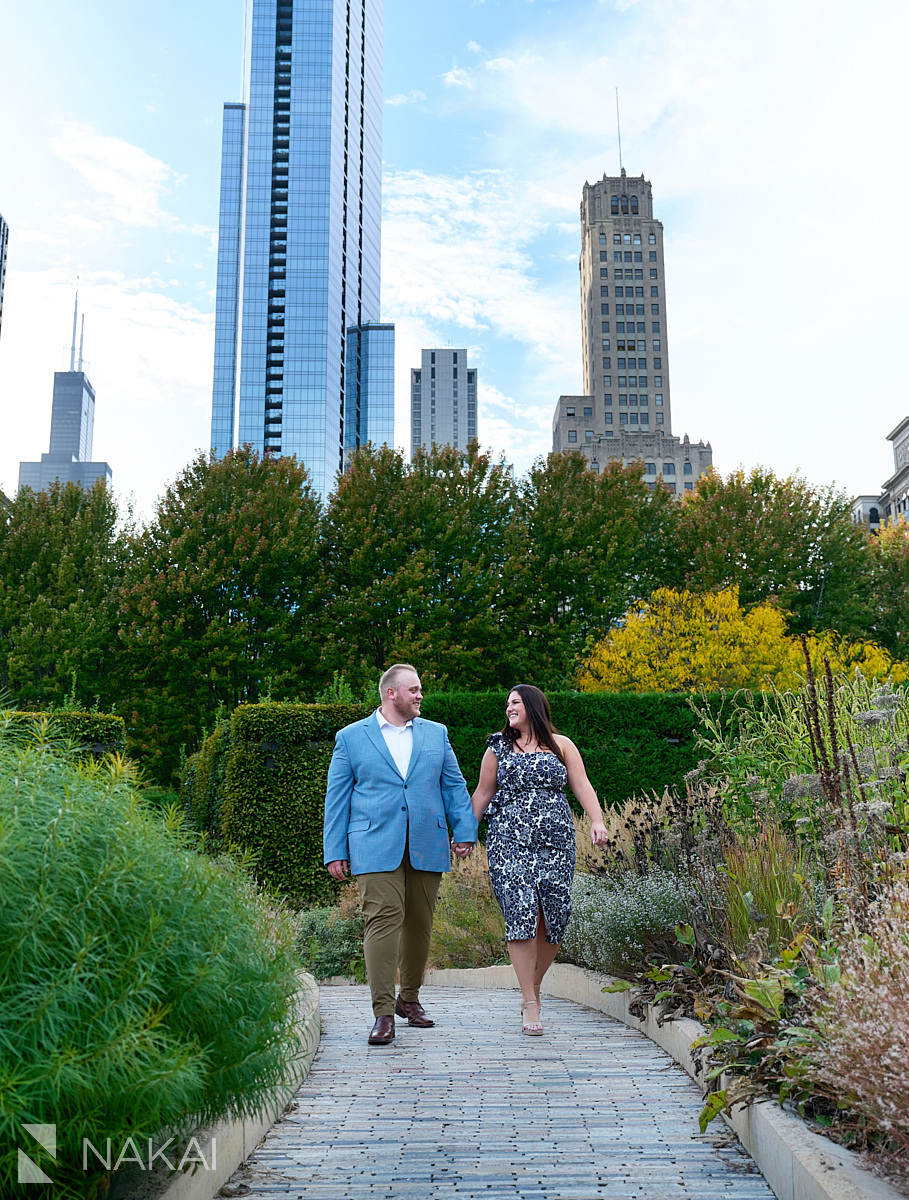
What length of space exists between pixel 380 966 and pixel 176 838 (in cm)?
267

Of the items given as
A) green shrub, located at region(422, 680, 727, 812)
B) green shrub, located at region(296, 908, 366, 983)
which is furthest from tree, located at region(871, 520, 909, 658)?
green shrub, located at region(296, 908, 366, 983)

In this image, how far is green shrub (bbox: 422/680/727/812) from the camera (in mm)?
14438

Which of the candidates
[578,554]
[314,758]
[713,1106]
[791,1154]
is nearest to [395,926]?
[713,1106]

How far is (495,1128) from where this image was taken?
346 cm

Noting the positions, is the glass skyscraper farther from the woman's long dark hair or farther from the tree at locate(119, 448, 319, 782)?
the woman's long dark hair

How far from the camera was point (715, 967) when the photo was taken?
15.0ft

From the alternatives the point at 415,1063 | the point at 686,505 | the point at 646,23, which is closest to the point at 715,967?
the point at 415,1063

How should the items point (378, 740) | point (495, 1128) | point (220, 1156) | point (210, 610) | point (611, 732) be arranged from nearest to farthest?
point (220, 1156) < point (495, 1128) < point (378, 740) < point (611, 732) < point (210, 610)

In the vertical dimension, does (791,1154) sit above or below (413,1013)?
above

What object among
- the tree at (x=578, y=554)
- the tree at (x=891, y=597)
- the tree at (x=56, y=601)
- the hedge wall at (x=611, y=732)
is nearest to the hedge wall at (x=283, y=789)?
the hedge wall at (x=611, y=732)

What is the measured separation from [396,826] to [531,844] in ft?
2.50

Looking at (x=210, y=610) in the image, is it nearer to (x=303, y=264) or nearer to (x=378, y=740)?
(x=378, y=740)

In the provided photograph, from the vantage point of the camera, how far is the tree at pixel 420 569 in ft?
78.3

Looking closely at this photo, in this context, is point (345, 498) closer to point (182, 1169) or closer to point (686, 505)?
point (686, 505)
